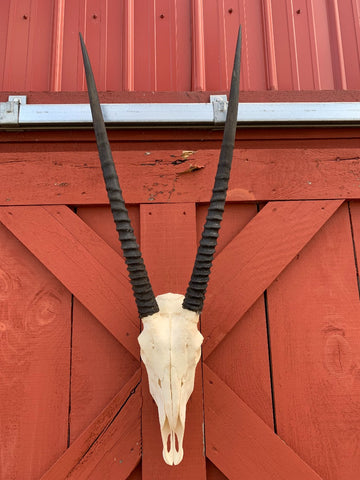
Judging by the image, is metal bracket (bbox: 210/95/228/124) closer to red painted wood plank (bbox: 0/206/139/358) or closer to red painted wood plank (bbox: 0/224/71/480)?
red painted wood plank (bbox: 0/206/139/358)

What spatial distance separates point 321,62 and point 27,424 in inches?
121

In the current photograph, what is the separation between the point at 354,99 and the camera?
236cm

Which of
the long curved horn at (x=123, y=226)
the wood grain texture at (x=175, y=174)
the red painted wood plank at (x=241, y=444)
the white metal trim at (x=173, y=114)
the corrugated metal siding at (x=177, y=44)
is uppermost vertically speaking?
the corrugated metal siding at (x=177, y=44)

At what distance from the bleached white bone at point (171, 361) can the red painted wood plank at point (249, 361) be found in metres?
0.43

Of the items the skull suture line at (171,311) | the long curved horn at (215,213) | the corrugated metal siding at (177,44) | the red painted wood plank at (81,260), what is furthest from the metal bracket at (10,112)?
the long curved horn at (215,213)

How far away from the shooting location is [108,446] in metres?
1.94

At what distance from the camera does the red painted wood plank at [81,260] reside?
207cm

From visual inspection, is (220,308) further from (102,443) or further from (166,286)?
(102,443)

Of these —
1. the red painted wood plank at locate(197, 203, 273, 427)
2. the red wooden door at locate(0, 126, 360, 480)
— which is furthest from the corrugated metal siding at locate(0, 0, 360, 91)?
the red painted wood plank at locate(197, 203, 273, 427)

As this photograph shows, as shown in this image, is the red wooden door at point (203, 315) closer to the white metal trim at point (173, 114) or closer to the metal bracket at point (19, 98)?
the white metal trim at point (173, 114)

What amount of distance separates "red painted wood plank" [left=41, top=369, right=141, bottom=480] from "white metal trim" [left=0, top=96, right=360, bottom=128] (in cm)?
164

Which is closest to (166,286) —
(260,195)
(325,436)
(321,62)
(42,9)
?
(260,195)

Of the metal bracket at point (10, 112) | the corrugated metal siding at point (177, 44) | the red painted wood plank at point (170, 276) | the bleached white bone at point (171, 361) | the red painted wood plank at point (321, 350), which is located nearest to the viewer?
the bleached white bone at point (171, 361)

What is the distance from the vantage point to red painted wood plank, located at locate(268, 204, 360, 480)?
200 cm
